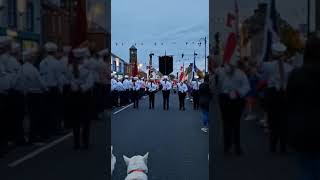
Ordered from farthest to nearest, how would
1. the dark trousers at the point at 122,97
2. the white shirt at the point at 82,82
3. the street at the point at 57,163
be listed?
1. the dark trousers at the point at 122,97
2. the white shirt at the point at 82,82
3. the street at the point at 57,163

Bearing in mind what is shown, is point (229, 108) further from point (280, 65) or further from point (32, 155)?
point (32, 155)

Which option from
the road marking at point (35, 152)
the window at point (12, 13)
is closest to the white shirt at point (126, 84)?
the window at point (12, 13)

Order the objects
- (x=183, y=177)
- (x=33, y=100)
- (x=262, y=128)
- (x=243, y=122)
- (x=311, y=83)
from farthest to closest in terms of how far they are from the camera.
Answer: (x=243, y=122) < (x=262, y=128) < (x=33, y=100) < (x=183, y=177) < (x=311, y=83)

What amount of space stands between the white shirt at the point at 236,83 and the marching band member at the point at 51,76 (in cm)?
364

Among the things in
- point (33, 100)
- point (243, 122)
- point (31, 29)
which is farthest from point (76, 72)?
point (31, 29)

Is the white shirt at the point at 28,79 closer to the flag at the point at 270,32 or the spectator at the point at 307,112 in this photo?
the flag at the point at 270,32

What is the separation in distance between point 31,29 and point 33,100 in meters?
26.2

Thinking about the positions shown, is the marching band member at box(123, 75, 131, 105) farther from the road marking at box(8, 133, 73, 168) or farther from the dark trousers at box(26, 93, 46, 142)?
the dark trousers at box(26, 93, 46, 142)

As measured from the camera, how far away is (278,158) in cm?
1177

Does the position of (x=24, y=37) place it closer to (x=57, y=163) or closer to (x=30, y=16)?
(x=30, y=16)

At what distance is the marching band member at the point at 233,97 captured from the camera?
40.2ft

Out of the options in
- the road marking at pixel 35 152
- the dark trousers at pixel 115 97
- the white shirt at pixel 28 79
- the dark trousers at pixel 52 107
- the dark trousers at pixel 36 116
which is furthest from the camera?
the dark trousers at pixel 115 97

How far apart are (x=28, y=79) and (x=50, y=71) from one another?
41.9 inches

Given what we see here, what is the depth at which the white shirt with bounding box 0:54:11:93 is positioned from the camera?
12.2 metres
